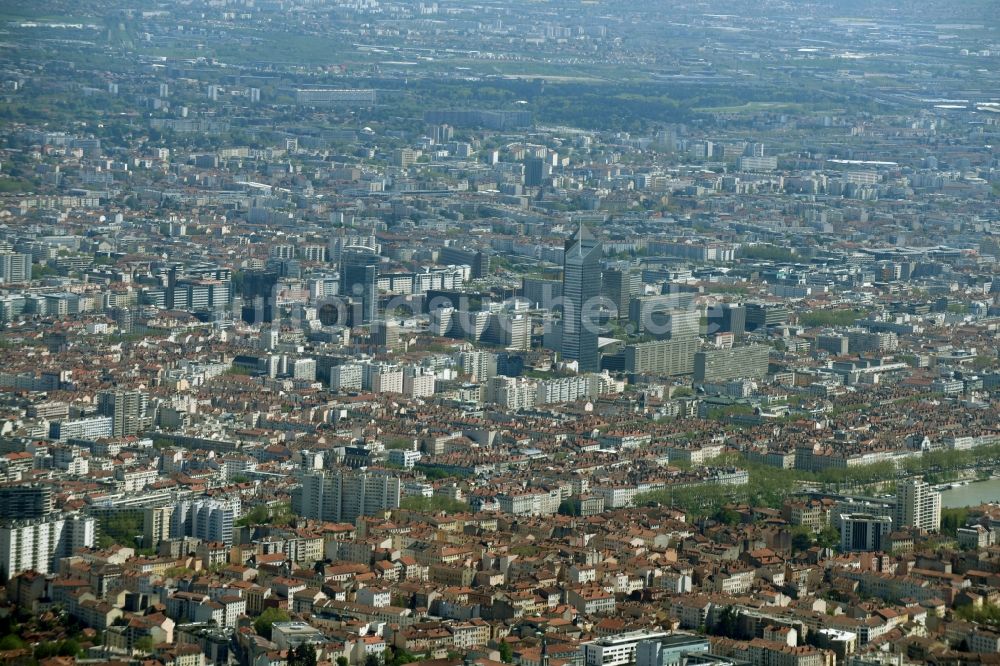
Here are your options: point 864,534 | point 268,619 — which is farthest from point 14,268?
point 268,619

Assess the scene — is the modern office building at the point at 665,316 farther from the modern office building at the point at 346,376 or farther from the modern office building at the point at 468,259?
the modern office building at the point at 346,376

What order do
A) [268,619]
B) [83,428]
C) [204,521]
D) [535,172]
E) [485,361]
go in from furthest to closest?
[535,172]
[485,361]
[83,428]
[204,521]
[268,619]

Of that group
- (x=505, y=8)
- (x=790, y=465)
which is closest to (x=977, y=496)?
(x=790, y=465)

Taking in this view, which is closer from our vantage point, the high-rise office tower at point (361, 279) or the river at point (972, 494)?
the river at point (972, 494)

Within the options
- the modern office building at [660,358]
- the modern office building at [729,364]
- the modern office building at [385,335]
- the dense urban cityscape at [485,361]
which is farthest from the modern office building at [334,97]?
the modern office building at [729,364]

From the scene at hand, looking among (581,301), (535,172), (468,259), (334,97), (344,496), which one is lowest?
(334,97)

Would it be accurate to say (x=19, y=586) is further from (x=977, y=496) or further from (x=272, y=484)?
(x=977, y=496)

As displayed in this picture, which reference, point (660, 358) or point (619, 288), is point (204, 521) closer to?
point (660, 358)
